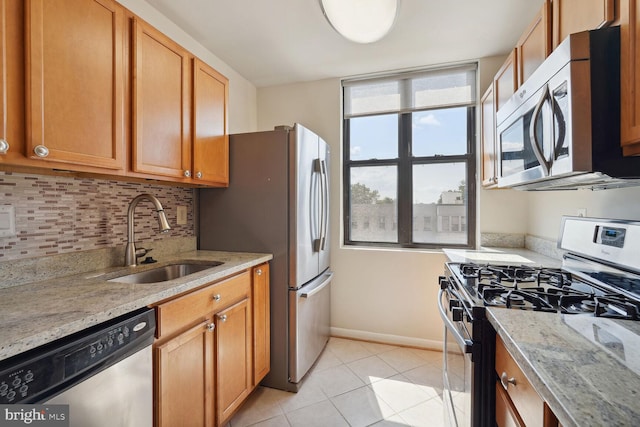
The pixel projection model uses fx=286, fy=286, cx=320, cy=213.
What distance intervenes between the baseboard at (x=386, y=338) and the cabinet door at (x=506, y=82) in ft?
6.56

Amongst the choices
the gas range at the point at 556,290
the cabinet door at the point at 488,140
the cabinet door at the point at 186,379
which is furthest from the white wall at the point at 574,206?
the cabinet door at the point at 186,379

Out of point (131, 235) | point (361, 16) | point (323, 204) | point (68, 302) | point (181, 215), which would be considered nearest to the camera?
point (68, 302)

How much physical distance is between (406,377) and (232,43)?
9.55ft

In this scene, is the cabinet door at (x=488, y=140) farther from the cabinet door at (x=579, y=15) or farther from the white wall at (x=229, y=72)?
the white wall at (x=229, y=72)

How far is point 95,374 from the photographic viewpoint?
33.9 inches

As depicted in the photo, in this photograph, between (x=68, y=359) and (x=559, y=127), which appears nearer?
(x=68, y=359)

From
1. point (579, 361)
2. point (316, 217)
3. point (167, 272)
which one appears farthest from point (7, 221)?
point (579, 361)

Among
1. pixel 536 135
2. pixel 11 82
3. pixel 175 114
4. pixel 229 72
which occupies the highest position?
pixel 229 72

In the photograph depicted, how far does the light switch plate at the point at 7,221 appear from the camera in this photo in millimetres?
1170

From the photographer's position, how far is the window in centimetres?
263

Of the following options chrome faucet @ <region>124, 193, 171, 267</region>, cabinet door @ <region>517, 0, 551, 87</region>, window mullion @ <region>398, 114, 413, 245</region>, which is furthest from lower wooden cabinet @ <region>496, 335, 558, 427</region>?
window mullion @ <region>398, 114, 413, 245</region>

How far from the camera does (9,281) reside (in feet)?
3.86

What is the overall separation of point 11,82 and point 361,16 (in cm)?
140

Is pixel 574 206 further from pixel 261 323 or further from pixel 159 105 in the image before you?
pixel 159 105
